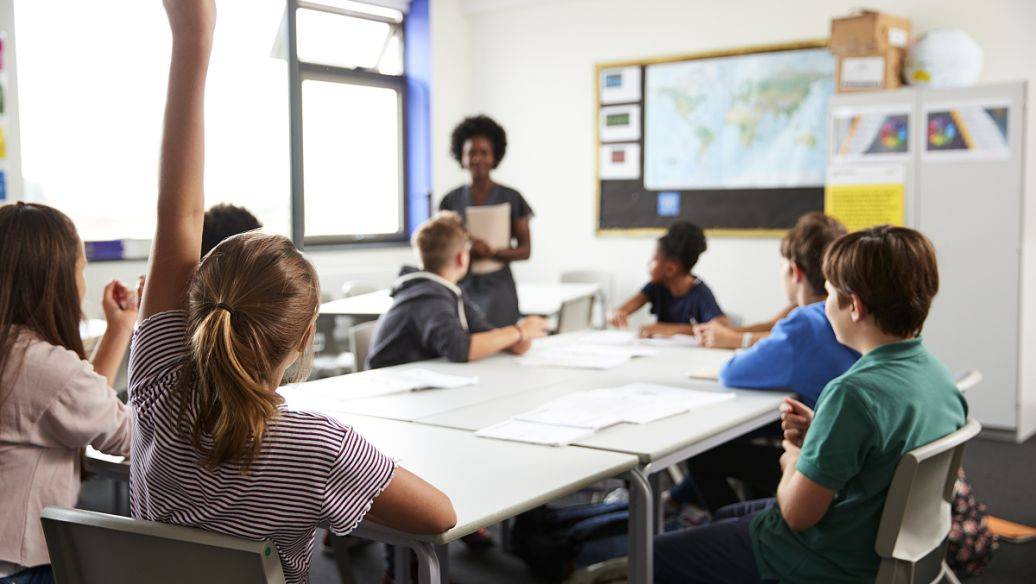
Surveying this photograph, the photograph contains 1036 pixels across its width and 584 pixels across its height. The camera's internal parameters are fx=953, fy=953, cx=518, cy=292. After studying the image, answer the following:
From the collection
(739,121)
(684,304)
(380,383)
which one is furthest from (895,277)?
(739,121)

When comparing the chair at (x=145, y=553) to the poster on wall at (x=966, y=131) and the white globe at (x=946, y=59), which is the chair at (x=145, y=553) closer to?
the poster on wall at (x=966, y=131)

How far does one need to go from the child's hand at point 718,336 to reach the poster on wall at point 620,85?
3330 mm

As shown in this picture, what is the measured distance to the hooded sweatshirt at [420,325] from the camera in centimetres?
296

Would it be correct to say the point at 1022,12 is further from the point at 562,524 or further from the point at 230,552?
the point at 230,552

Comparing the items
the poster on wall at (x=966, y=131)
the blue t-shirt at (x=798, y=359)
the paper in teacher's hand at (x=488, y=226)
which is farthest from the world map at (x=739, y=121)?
the blue t-shirt at (x=798, y=359)

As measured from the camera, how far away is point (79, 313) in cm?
172

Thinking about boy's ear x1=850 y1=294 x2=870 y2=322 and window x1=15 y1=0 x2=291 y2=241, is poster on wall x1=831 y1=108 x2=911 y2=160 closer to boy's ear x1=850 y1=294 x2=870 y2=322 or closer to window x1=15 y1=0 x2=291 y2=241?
window x1=15 y1=0 x2=291 y2=241

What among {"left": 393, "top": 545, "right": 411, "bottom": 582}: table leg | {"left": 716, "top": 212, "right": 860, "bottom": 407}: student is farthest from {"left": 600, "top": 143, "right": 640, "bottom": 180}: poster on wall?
{"left": 393, "top": 545, "right": 411, "bottom": 582}: table leg

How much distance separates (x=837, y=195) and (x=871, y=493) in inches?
144

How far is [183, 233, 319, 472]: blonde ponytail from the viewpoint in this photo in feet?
3.73

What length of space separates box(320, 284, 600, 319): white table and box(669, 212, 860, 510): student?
47.2 inches

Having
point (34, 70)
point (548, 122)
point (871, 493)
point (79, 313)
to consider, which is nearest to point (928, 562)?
point (871, 493)

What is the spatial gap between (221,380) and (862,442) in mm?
1071

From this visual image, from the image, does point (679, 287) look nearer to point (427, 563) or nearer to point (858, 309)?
point (858, 309)
